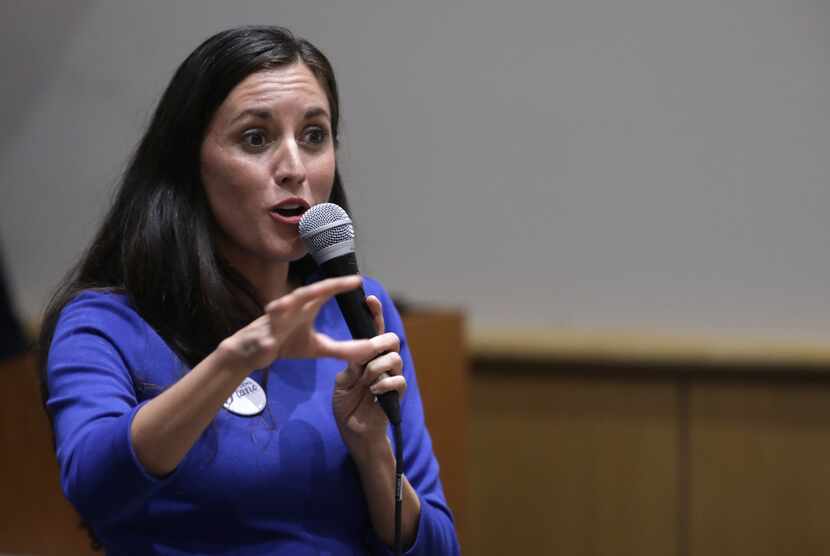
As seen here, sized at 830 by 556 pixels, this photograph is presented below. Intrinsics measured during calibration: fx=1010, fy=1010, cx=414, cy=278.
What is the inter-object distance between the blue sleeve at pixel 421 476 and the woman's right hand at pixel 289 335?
36cm

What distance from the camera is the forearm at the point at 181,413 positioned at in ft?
3.23

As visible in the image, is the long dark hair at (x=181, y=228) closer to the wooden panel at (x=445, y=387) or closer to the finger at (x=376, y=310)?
the finger at (x=376, y=310)

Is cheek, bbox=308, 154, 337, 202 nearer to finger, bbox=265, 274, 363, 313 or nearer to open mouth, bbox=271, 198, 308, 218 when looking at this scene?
open mouth, bbox=271, 198, 308, 218

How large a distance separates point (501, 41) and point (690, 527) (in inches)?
57.7

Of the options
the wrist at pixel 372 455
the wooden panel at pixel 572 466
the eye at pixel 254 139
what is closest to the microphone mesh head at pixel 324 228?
the eye at pixel 254 139

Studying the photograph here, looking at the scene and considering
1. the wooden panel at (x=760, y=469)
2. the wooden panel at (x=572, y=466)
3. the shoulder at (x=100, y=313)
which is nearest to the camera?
the shoulder at (x=100, y=313)

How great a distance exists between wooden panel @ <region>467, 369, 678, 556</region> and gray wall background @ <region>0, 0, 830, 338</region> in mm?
208

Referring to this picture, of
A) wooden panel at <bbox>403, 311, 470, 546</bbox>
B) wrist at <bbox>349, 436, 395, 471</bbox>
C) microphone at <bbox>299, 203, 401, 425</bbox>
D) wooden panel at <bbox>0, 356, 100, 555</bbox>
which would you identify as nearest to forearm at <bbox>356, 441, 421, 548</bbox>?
wrist at <bbox>349, 436, 395, 471</bbox>

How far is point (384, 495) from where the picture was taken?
4.04 feet

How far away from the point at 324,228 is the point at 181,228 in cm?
23

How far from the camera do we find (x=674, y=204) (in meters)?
2.81

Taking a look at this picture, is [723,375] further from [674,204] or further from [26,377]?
[26,377]

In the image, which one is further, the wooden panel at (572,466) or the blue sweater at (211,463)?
the wooden panel at (572,466)

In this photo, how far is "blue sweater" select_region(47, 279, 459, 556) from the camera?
1060 millimetres
